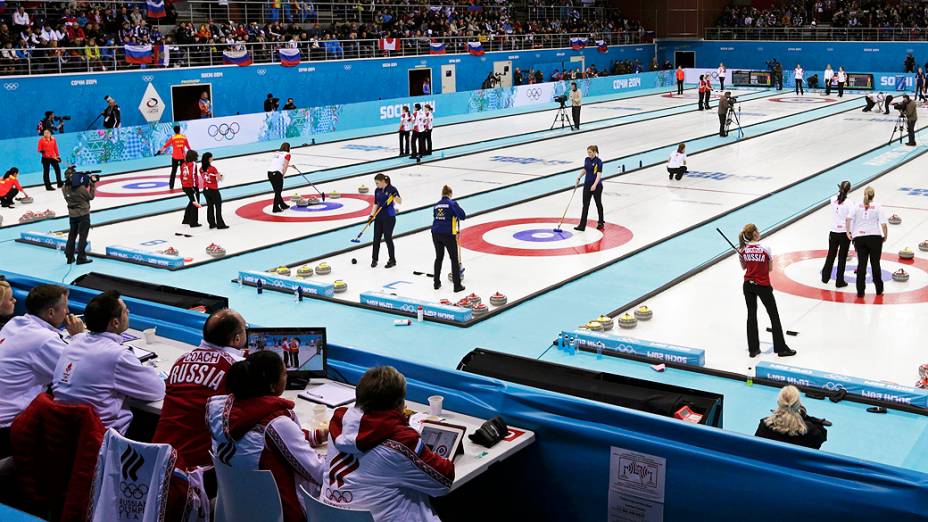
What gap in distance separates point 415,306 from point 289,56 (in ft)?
97.6

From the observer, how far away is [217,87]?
3919 centimetres

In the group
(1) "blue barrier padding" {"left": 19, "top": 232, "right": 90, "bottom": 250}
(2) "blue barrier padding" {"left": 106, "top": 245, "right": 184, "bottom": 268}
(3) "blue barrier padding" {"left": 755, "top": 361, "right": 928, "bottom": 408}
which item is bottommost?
(3) "blue barrier padding" {"left": 755, "top": 361, "right": 928, "bottom": 408}

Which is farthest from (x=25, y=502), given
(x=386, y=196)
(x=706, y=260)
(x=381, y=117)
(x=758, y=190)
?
(x=381, y=117)

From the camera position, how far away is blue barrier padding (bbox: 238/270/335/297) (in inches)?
616

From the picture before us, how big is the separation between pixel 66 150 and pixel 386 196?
1739 centimetres

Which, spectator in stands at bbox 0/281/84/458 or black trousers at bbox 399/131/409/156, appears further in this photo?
black trousers at bbox 399/131/409/156

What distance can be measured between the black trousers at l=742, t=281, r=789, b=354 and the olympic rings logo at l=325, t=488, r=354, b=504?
25.8 feet

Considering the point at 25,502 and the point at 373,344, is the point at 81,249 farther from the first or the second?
the point at 25,502

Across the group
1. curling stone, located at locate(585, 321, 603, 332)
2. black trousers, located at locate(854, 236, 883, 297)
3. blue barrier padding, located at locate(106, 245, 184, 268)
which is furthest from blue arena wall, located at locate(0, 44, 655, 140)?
black trousers, located at locate(854, 236, 883, 297)

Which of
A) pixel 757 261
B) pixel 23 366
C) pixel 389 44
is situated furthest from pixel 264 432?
pixel 389 44

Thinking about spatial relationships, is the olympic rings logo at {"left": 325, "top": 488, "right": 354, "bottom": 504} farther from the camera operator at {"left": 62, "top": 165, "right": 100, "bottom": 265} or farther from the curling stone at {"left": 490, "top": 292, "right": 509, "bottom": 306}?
the camera operator at {"left": 62, "top": 165, "right": 100, "bottom": 265}

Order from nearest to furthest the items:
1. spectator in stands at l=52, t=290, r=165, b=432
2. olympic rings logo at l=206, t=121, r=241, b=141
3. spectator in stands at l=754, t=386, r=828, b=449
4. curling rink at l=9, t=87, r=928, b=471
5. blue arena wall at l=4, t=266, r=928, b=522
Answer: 1. blue arena wall at l=4, t=266, r=928, b=522
2. spectator in stands at l=52, t=290, r=165, b=432
3. spectator in stands at l=754, t=386, r=828, b=449
4. curling rink at l=9, t=87, r=928, b=471
5. olympic rings logo at l=206, t=121, r=241, b=141

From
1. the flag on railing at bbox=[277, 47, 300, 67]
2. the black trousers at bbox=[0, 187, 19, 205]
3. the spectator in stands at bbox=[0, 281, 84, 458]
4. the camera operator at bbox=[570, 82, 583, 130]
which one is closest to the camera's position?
the spectator in stands at bbox=[0, 281, 84, 458]

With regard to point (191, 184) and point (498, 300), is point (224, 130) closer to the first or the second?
point (191, 184)
